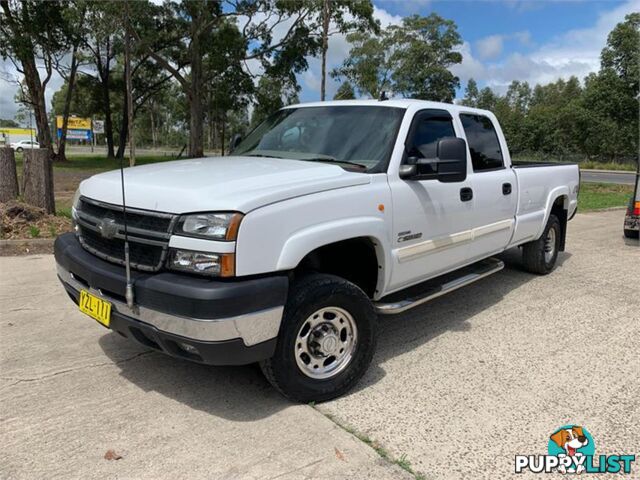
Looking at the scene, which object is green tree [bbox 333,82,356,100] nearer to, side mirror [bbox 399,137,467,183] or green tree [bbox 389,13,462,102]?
green tree [bbox 389,13,462,102]

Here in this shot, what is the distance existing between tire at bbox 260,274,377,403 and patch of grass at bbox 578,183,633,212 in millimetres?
11461

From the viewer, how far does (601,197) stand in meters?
16.6

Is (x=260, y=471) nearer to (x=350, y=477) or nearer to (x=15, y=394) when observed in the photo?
(x=350, y=477)

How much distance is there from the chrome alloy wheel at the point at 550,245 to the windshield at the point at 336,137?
3.36 m

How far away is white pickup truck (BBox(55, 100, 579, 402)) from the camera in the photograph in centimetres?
270

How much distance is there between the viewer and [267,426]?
117 inches

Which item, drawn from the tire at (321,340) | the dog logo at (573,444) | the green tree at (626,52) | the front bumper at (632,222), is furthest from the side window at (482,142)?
the green tree at (626,52)

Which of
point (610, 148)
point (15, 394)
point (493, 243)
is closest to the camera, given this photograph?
point (15, 394)

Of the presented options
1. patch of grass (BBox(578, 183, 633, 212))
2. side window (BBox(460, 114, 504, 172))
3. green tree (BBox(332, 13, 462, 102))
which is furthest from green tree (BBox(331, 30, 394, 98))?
side window (BBox(460, 114, 504, 172))

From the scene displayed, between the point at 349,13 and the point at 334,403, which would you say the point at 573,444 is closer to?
the point at 334,403

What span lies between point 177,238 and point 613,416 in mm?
2767

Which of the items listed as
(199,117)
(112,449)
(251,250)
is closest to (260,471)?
(112,449)

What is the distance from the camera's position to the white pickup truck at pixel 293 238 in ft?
8.85

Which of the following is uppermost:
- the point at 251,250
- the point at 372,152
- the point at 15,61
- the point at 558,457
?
the point at 15,61
